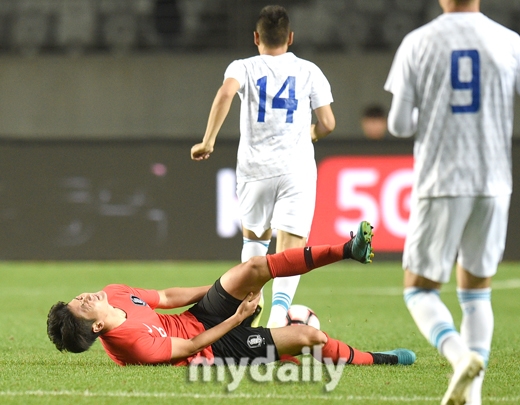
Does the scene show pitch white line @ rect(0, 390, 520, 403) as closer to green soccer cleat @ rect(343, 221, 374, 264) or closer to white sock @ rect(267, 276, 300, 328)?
green soccer cleat @ rect(343, 221, 374, 264)

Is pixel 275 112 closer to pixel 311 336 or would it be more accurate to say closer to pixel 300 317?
pixel 300 317

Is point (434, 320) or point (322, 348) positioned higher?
point (434, 320)

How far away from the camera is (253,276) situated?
4.81 m

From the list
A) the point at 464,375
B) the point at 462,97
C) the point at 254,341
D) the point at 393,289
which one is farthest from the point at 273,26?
the point at 393,289

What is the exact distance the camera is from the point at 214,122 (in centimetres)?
506

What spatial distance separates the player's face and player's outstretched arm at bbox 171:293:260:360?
0.39 metres

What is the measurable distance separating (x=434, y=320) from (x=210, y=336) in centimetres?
134

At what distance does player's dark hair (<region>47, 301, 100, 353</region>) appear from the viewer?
4.74 metres

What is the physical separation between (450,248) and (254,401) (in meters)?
1.08

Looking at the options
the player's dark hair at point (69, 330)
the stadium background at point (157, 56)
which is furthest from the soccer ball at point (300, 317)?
the stadium background at point (157, 56)

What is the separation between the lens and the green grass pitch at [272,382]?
13.5 ft

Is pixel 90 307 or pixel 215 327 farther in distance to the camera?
pixel 90 307

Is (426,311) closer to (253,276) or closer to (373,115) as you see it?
(253,276)

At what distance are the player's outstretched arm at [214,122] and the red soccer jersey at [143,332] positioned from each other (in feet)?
2.76
